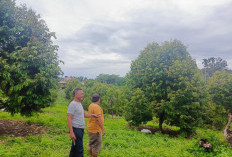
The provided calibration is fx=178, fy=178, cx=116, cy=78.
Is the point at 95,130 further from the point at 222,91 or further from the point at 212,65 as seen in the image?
the point at 212,65

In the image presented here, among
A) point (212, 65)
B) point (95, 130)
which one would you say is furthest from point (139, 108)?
point (212, 65)

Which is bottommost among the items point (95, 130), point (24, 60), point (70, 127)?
point (95, 130)

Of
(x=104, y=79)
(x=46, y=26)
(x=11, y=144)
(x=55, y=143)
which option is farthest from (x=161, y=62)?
(x=104, y=79)

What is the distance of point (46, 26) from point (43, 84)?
10.1 feet

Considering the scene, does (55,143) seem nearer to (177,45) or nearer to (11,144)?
(11,144)

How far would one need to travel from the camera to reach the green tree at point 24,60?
23.7 feet

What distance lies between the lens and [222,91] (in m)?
12.3

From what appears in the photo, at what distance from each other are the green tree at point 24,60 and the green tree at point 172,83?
631 centimetres

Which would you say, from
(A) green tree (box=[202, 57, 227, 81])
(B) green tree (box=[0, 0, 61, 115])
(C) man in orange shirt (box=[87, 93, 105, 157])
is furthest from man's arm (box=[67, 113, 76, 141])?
(A) green tree (box=[202, 57, 227, 81])

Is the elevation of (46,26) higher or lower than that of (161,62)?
higher

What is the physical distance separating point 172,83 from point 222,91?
12.4ft

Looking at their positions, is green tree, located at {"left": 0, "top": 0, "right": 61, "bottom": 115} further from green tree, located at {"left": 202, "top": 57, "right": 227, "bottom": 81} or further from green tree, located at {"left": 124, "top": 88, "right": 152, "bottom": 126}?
green tree, located at {"left": 202, "top": 57, "right": 227, "bottom": 81}

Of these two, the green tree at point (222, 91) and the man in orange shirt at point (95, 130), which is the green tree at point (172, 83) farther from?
the man in orange shirt at point (95, 130)

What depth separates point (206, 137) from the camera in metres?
7.76
